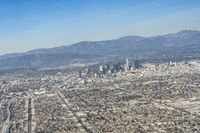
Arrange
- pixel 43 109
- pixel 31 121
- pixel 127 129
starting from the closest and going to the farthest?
pixel 127 129
pixel 31 121
pixel 43 109

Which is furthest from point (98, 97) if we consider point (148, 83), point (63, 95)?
point (148, 83)

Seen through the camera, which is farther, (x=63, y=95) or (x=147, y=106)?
(x=63, y=95)

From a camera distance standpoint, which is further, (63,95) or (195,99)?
(63,95)

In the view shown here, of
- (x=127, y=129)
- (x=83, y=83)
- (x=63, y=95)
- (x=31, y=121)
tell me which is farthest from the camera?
(x=83, y=83)

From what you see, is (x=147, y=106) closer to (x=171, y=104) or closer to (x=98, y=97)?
(x=171, y=104)

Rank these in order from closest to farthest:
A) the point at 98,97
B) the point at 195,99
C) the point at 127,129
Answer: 1. the point at 127,129
2. the point at 195,99
3. the point at 98,97

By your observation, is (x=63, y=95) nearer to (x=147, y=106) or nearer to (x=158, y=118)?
(x=147, y=106)

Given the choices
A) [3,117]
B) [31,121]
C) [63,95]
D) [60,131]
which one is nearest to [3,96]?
[63,95]

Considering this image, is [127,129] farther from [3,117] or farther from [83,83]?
[83,83]

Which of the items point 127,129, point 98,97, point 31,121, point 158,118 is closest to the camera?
point 127,129
